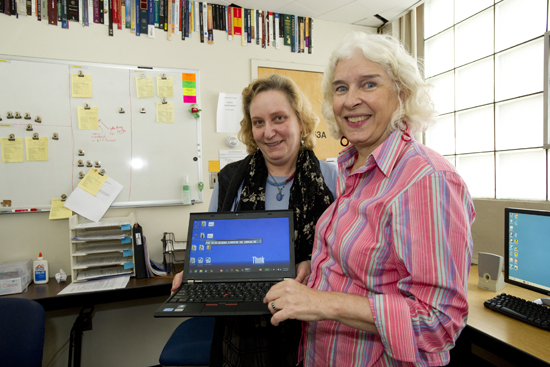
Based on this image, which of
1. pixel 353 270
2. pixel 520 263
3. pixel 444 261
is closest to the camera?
pixel 444 261

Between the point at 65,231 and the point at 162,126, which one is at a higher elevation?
the point at 162,126

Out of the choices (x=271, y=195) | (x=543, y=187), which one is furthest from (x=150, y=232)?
(x=543, y=187)

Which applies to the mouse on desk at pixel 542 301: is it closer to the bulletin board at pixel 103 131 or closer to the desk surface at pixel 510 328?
the desk surface at pixel 510 328

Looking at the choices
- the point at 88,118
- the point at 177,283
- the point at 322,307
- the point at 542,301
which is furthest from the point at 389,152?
the point at 88,118

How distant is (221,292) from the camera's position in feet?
3.01

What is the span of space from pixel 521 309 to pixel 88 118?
2640 millimetres

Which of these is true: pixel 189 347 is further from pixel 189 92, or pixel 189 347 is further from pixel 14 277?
pixel 189 92

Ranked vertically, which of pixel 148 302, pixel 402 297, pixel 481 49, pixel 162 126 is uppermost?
pixel 481 49

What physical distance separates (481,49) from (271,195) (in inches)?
76.9

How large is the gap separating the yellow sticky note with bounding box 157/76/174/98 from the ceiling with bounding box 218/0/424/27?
716 mm

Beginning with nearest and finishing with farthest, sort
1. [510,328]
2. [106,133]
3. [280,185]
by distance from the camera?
[510,328]
[280,185]
[106,133]

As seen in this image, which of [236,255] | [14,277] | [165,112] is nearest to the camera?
[236,255]

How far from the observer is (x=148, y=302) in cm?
231

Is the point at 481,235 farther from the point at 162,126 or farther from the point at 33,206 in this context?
the point at 33,206
